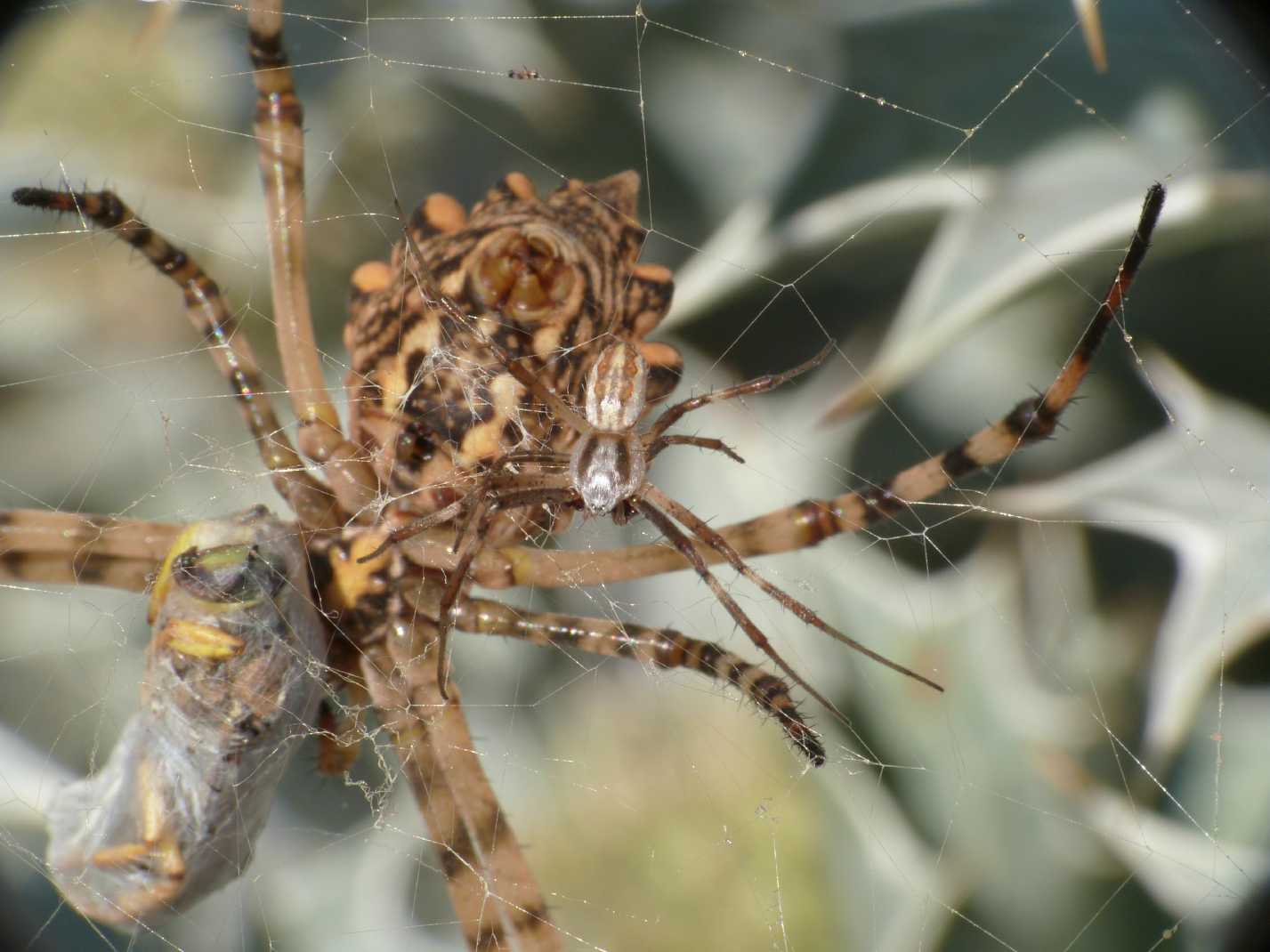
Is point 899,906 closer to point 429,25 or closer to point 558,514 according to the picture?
point 558,514

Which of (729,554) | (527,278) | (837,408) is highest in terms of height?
(527,278)

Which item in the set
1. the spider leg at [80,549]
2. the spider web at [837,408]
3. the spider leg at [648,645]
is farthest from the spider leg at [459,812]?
the spider web at [837,408]

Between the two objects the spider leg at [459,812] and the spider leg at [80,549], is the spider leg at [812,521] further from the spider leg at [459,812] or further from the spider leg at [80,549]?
the spider leg at [80,549]

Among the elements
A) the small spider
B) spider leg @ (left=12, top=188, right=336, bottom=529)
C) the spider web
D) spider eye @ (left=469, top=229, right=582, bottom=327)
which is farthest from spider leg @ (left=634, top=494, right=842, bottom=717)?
the spider web

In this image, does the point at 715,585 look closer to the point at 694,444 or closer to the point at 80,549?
the point at 694,444

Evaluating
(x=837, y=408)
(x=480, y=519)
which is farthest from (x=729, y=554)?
(x=837, y=408)

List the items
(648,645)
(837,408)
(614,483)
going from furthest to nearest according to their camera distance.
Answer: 1. (837,408)
2. (648,645)
3. (614,483)

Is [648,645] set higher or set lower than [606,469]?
lower
